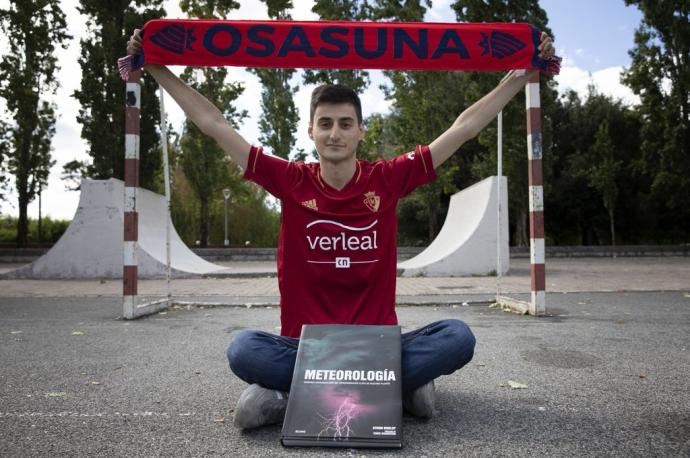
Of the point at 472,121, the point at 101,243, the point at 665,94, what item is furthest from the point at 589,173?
the point at 472,121

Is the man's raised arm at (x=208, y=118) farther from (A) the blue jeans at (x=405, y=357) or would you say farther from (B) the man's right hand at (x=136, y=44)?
(A) the blue jeans at (x=405, y=357)

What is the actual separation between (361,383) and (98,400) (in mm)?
1650

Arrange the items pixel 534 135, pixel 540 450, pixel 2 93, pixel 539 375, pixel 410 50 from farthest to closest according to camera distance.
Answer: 1. pixel 2 93
2. pixel 534 135
3. pixel 410 50
4. pixel 539 375
5. pixel 540 450

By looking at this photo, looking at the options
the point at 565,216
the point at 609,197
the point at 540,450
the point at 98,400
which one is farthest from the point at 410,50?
the point at 565,216

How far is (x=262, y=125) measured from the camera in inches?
945

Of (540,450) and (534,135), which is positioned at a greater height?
(534,135)

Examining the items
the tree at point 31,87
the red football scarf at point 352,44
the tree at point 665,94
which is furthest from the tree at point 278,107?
the red football scarf at point 352,44

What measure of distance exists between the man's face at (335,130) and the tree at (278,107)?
20970 mm

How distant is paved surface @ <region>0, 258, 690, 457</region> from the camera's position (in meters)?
2.26

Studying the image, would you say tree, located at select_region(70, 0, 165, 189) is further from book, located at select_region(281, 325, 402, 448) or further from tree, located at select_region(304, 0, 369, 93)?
book, located at select_region(281, 325, 402, 448)

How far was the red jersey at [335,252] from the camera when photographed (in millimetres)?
2756

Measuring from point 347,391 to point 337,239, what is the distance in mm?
825

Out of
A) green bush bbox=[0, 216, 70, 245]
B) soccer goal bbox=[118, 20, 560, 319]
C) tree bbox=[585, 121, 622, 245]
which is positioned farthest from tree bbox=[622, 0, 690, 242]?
green bush bbox=[0, 216, 70, 245]

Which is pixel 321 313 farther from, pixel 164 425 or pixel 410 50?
pixel 410 50
